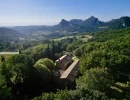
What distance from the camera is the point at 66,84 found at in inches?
1694

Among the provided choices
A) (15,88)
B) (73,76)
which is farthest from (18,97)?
(73,76)

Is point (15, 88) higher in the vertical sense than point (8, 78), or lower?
lower

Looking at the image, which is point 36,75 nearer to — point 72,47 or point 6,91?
point 6,91

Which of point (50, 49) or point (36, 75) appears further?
point (50, 49)

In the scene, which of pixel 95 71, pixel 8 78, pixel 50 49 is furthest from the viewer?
pixel 50 49

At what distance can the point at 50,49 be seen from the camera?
8494 centimetres

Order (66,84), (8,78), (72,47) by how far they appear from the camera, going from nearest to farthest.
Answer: (8,78) < (66,84) < (72,47)

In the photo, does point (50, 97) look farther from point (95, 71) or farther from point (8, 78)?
point (8, 78)

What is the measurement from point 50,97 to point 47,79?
63.2ft

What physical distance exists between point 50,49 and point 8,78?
48702 millimetres

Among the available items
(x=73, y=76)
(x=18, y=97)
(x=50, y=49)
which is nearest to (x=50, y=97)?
(x=18, y=97)

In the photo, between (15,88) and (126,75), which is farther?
(126,75)

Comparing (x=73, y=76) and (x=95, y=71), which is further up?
(x=95, y=71)

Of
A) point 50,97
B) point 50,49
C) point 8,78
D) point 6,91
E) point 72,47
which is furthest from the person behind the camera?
point 72,47
